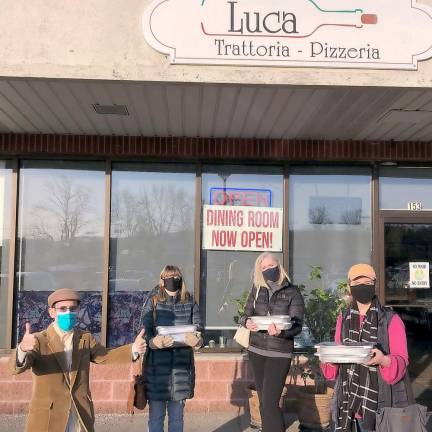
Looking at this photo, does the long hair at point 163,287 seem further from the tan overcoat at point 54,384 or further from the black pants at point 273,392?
the tan overcoat at point 54,384

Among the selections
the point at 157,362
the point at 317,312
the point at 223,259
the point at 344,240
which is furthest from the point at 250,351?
the point at 344,240

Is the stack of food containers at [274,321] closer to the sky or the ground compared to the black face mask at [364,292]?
closer to the ground

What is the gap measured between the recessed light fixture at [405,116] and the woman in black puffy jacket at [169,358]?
2.75 meters

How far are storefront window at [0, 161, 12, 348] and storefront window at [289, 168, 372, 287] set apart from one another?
348cm

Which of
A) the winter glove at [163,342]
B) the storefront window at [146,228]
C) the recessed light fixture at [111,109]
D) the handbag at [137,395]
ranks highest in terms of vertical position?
the recessed light fixture at [111,109]

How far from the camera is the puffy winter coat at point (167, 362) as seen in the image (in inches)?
169

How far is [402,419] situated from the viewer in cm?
291

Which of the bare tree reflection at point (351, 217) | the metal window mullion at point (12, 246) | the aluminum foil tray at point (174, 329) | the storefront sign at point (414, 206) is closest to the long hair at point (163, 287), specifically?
the aluminum foil tray at point (174, 329)

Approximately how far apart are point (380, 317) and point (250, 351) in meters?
1.76

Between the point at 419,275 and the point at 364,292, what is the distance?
3.94m

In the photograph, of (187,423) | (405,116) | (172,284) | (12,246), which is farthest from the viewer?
(12,246)

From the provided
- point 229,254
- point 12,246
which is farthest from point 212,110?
point 12,246

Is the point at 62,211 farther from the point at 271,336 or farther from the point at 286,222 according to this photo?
the point at 271,336

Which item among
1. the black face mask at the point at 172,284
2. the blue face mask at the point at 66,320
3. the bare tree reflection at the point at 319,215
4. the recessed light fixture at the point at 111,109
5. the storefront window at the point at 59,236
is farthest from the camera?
the bare tree reflection at the point at 319,215
